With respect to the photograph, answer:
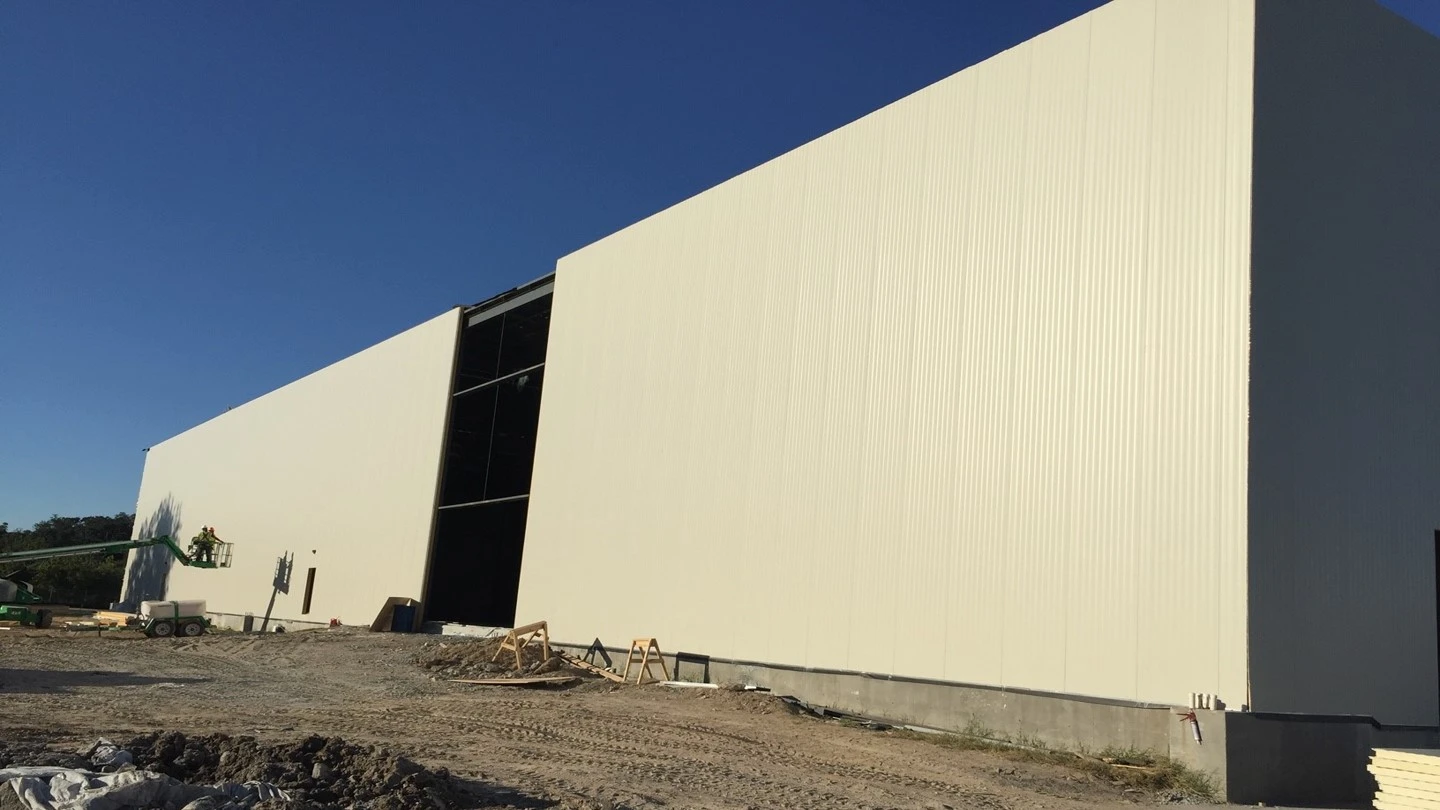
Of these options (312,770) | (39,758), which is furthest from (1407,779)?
(39,758)

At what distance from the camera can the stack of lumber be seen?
39.1 feet

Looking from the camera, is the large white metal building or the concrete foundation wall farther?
the large white metal building

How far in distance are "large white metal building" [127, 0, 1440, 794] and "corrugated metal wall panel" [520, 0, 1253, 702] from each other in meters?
0.05

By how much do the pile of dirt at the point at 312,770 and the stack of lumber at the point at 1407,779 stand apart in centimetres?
1004

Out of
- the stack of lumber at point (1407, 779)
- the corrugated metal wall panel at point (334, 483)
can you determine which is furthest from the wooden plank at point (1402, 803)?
→ the corrugated metal wall panel at point (334, 483)

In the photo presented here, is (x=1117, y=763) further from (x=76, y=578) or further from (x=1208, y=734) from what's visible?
(x=76, y=578)

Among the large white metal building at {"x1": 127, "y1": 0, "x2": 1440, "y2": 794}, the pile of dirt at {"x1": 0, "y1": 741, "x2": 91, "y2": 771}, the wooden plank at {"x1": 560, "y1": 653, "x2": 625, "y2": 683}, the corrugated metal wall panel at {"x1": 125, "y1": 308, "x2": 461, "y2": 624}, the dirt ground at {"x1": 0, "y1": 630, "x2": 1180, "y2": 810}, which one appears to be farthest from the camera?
the corrugated metal wall panel at {"x1": 125, "y1": 308, "x2": 461, "y2": 624}

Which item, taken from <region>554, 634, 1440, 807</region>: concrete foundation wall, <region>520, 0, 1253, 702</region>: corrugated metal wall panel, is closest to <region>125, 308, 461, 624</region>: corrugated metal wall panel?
<region>520, 0, 1253, 702</region>: corrugated metal wall panel

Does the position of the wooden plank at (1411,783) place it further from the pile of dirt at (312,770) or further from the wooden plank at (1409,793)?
the pile of dirt at (312,770)

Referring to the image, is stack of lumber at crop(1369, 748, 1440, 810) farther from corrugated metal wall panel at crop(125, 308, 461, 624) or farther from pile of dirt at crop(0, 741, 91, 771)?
corrugated metal wall panel at crop(125, 308, 461, 624)

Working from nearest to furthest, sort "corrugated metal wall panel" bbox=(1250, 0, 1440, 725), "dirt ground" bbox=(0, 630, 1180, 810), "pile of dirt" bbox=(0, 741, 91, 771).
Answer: "pile of dirt" bbox=(0, 741, 91, 771) → "dirt ground" bbox=(0, 630, 1180, 810) → "corrugated metal wall panel" bbox=(1250, 0, 1440, 725)

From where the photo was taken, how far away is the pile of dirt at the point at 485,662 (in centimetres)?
2538

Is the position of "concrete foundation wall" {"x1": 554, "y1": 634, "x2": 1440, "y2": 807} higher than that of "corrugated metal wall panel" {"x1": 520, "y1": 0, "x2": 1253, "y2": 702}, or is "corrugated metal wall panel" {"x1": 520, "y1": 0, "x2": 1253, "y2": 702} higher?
"corrugated metal wall panel" {"x1": 520, "y1": 0, "x2": 1253, "y2": 702}

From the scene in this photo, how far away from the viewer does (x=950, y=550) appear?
18.0 meters
